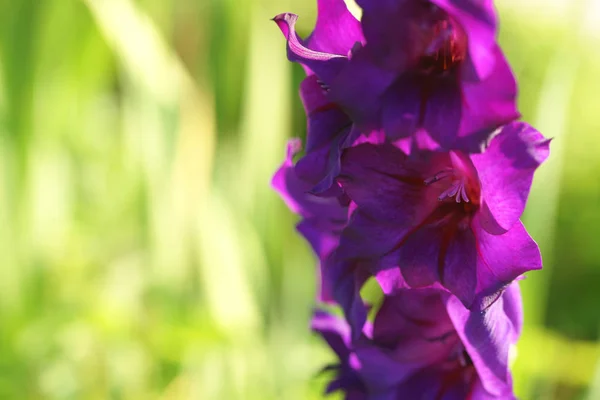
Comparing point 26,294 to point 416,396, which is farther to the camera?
point 26,294

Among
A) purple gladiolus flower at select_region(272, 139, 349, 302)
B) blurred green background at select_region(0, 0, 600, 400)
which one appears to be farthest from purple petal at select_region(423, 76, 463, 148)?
blurred green background at select_region(0, 0, 600, 400)

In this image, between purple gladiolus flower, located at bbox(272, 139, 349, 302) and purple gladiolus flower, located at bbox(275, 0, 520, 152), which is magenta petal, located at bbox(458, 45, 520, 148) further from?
purple gladiolus flower, located at bbox(272, 139, 349, 302)

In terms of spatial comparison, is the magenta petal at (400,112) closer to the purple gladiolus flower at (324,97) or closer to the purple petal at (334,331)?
the purple gladiolus flower at (324,97)

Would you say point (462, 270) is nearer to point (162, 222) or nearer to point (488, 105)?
point (488, 105)

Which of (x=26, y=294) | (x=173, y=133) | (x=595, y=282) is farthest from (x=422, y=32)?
(x=595, y=282)

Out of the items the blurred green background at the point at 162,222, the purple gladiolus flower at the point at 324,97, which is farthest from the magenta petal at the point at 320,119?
the blurred green background at the point at 162,222

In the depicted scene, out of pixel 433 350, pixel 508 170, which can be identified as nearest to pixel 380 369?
pixel 433 350

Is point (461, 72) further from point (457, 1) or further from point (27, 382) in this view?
point (27, 382)

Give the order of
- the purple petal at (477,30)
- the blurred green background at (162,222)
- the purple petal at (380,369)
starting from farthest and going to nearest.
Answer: the blurred green background at (162,222), the purple petal at (380,369), the purple petal at (477,30)
